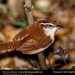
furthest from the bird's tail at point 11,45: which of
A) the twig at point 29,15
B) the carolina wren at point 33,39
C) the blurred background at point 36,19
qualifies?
the blurred background at point 36,19

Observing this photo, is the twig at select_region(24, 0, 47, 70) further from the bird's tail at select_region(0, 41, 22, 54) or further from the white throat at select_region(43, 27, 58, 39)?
the bird's tail at select_region(0, 41, 22, 54)

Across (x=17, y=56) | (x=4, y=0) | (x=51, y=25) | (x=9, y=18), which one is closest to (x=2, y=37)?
(x=17, y=56)

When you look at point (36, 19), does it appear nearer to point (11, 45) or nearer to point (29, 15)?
point (29, 15)

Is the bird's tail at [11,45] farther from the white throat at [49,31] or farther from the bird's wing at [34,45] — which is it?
the white throat at [49,31]

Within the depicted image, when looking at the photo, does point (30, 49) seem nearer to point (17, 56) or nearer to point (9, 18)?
point (17, 56)

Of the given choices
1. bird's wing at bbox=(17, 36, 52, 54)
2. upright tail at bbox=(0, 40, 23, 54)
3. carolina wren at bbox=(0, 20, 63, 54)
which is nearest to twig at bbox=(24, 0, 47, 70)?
carolina wren at bbox=(0, 20, 63, 54)
